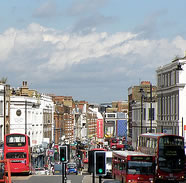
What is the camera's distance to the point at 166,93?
88000mm

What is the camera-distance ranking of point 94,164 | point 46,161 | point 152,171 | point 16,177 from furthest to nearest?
1. point 46,161
2. point 16,177
3. point 152,171
4. point 94,164

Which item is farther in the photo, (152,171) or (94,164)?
(152,171)

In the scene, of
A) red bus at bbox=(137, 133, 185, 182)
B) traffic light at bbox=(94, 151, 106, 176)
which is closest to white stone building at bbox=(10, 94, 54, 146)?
red bus at bbox=(137, 133, 185, 182)

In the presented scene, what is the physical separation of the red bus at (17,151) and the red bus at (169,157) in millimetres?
11139

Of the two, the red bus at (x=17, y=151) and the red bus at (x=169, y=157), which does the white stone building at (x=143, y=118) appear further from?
the red bus at (x=169, y=157)

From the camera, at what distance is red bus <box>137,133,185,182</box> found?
160 feet

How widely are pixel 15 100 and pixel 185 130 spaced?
110 ft

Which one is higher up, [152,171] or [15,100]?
[15,100]

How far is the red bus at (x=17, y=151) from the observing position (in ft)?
181

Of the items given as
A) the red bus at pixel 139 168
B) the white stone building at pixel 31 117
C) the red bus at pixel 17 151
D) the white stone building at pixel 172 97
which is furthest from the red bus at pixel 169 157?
the white stone building at pixel 31 117

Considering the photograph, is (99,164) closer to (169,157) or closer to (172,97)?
(169,157)

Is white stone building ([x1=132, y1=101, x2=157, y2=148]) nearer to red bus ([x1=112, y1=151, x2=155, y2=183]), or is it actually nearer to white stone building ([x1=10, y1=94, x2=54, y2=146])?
white stone building ([x1=10, y1=94, x2=54, y2=146])

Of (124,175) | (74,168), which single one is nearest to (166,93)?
(74,168)

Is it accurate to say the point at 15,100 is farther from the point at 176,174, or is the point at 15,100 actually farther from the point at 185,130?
A: the point at 176,174
